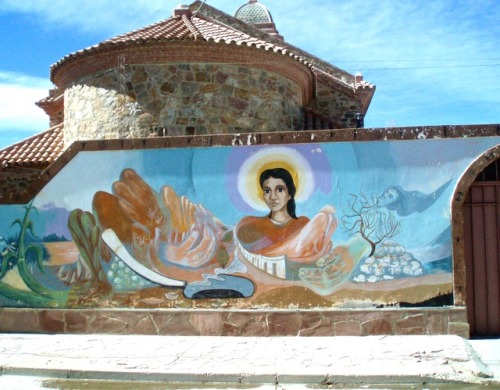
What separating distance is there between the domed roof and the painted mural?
810 inches

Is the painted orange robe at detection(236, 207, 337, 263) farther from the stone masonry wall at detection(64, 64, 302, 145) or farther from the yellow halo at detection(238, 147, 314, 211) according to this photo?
the stone masonry wall at detection(64, 64, 302, 145)

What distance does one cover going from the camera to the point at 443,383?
786 centimetres

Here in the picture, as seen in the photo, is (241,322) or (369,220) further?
(241,322)

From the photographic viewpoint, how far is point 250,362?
873 centimetres

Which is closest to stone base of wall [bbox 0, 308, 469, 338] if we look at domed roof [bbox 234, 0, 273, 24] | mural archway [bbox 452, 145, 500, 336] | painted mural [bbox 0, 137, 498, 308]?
painted mural [bbox 0, 137, 498, 308]

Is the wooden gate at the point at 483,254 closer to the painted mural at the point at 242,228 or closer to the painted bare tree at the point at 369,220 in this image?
the painted mural at the point at 242,228

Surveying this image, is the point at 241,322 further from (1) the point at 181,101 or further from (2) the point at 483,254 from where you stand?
(1) the point at 181,101

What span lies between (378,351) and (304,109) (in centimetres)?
889

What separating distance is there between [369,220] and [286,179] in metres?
1.43

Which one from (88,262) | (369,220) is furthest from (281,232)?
(88,262)

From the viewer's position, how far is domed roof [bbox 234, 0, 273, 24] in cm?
3042

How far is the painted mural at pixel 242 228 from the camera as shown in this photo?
1026cm

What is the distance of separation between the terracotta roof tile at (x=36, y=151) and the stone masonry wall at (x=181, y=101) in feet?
6.55

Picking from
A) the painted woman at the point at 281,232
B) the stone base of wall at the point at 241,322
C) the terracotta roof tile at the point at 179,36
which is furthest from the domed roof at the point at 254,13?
the stone base of wall at the point at 241,322
